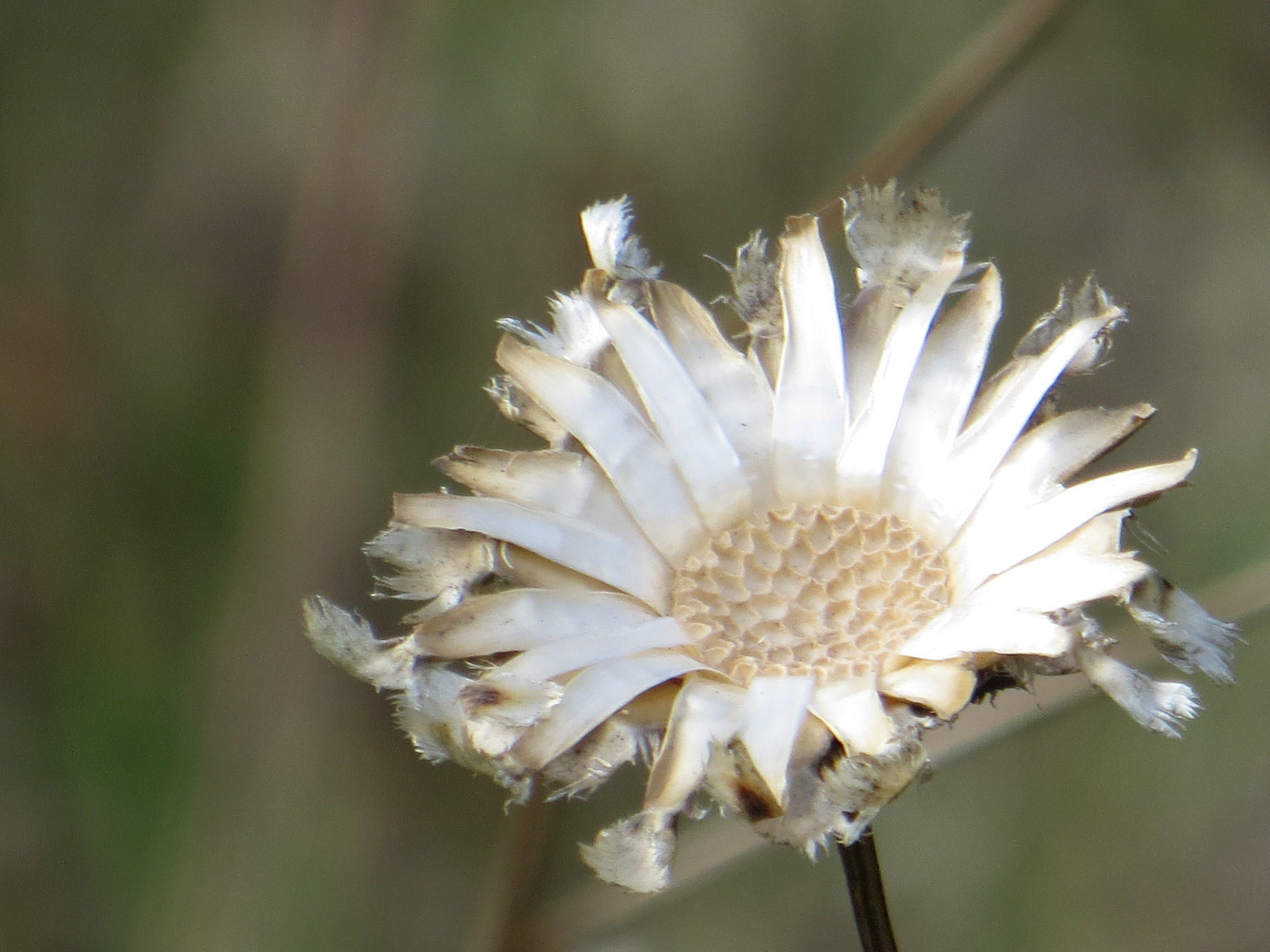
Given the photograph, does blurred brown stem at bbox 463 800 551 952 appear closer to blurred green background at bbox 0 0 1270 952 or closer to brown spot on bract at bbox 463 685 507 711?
blurred green background at bbox 0 0 1270 952

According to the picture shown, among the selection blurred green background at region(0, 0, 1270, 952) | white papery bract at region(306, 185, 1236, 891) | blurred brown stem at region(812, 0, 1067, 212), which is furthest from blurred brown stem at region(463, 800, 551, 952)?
blurred brown stem at region(812, 0, 1067, 212)

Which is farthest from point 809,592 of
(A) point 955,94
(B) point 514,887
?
(A) point 955,94

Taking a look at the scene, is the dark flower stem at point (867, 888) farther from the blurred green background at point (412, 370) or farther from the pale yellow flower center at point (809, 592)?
the blurred green background at point (412, 370)

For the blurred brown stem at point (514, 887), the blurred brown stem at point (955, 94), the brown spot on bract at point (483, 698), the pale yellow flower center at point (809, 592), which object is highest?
the blurred brown stem at point (955, 94)

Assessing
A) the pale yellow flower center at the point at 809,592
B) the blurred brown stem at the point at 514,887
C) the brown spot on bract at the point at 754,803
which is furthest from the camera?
the blurred brown stem at the point at 514,887

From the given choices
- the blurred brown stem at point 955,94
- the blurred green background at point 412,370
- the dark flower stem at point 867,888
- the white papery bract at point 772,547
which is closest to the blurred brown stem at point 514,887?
the blurred green background at point 412,370

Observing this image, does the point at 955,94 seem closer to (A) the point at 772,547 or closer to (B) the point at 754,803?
(A) the point at 772,547
